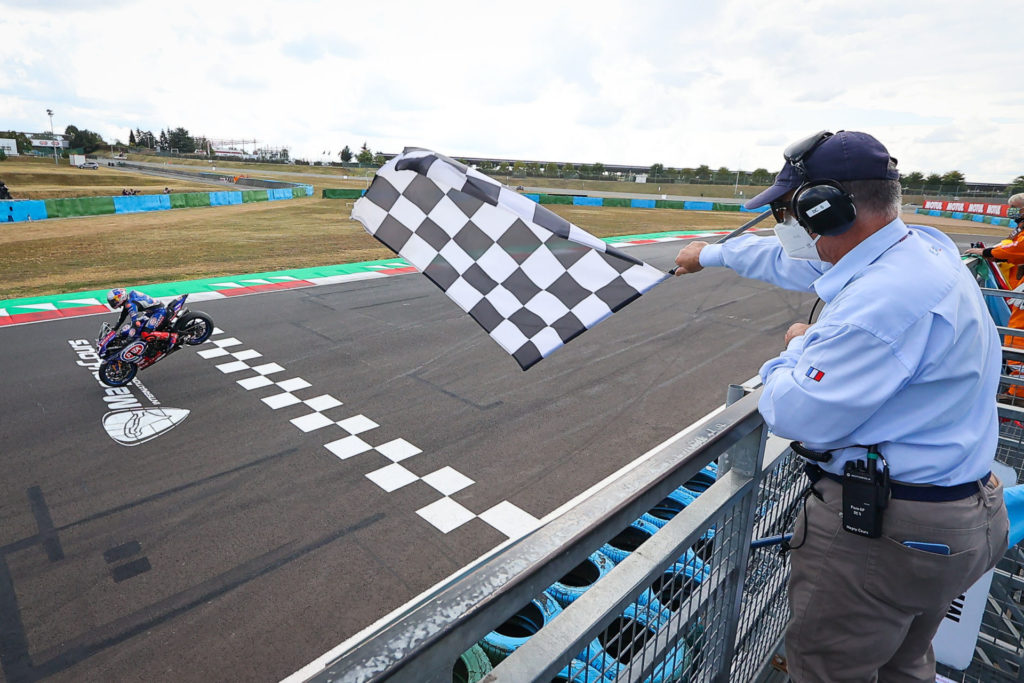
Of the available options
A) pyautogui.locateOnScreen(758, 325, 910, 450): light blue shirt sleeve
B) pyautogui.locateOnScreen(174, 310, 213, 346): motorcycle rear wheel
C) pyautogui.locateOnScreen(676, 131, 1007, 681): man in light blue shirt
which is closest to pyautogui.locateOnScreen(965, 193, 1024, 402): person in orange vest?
pyautogui.locateOnScreen(676, 131, 1007, 681): man in light blue shirt

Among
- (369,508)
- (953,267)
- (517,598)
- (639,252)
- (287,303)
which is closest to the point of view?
(517,598)

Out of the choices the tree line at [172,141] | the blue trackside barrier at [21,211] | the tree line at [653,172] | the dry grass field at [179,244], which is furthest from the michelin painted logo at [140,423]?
the tree line at [172,141]

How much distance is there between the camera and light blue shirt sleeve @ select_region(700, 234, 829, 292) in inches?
101

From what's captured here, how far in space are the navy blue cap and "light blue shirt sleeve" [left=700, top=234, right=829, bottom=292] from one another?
82cm

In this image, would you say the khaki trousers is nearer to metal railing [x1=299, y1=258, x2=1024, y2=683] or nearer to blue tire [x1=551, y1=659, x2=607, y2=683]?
metal railing [x1=299, y1=258, x2=1024, y2=683]

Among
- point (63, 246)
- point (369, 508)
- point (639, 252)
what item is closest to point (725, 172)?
point (639, 252)

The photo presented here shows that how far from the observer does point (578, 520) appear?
120cm

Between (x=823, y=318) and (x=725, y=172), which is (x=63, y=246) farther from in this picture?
(x=725, y=172)

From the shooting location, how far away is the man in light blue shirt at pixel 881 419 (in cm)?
151

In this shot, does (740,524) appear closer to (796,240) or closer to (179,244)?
(796,240)

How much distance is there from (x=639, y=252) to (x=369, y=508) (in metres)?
16.4

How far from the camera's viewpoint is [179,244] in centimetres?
1834

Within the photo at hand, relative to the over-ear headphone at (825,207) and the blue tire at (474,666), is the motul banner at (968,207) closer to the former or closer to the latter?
the over-ear headphone at (825,207)

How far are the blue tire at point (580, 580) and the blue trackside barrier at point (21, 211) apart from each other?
2781cm
